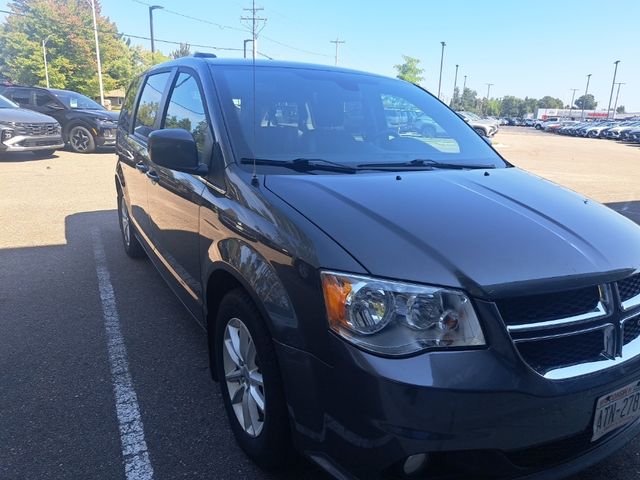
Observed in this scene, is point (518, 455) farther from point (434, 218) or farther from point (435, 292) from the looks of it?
point (434, 218)

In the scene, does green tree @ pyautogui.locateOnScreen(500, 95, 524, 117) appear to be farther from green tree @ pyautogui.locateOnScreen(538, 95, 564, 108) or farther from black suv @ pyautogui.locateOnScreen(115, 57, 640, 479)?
black suv @ pyautogui.locateOnScreen(115, 57, 640, 479)

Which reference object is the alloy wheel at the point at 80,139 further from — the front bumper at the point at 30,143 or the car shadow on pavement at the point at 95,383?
the car shadow on pavement at the point at 95,383

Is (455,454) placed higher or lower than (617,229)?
lower

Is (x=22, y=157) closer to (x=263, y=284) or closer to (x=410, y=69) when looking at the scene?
(x=263, y=284)

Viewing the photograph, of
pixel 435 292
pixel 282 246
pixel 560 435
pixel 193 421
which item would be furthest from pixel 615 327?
pixel 193 421

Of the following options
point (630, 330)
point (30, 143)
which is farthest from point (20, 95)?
point (630, 330)

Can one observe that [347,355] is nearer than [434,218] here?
Yes

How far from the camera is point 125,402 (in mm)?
2807

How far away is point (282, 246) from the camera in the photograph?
1947mm

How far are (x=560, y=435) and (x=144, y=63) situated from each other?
8833 cm

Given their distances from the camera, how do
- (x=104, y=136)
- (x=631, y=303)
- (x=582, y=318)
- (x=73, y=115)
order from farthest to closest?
(x=104, y=136) → (x=73, y=115) → (x=631, y=303) → (x=582, y=318)

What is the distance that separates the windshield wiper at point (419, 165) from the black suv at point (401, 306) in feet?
0.05

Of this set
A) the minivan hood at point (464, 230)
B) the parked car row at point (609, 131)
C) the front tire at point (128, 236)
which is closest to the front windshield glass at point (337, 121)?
the minivan hood at point (464, 230)

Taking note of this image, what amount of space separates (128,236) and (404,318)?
13.8 ft
